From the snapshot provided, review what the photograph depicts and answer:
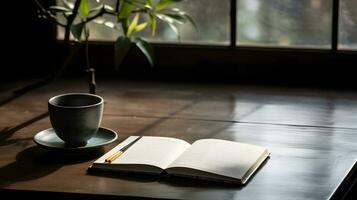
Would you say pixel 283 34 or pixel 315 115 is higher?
pixel 283 34

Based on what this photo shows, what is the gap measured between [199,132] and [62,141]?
1.04ft

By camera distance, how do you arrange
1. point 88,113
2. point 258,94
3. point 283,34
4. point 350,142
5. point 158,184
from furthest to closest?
point 283,34
point 258,94
point 350,142
point 88,113
point 158,184

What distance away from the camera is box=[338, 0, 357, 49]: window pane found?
7.09 feet

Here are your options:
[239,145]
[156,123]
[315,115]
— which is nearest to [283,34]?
[315,115]

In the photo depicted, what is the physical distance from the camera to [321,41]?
2.21 m

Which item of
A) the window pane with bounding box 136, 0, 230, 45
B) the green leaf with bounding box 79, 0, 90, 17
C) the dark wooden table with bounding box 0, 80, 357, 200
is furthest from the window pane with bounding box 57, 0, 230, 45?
the green leaf with bounding box 79, 0, 90, 17

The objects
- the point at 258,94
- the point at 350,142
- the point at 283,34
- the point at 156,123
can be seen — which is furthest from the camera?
the point at 283,34

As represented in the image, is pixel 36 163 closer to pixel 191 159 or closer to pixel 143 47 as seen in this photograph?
pixel 191 159

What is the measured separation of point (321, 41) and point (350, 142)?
0.63m

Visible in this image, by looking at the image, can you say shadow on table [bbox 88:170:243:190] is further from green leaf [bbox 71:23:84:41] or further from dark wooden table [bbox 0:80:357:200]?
green leaf [bbox 71:23:84:41]

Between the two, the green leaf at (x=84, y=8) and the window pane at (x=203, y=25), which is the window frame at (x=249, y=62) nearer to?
the window pane at (x=203, y=25)

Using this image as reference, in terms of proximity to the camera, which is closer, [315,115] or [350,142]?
[350,142]

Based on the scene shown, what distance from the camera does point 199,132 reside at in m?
1.74

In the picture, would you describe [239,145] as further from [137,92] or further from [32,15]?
[32,15]
